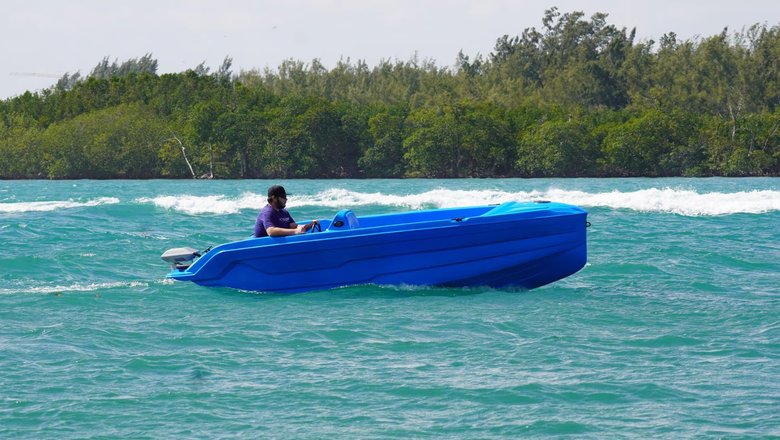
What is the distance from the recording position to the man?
1159cm

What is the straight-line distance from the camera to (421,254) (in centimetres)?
1164

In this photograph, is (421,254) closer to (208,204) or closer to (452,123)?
(208,204)

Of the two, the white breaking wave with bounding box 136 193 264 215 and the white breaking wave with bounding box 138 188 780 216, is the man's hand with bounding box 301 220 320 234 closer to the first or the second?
the white breaking wave with bounding box 138 188 780 216

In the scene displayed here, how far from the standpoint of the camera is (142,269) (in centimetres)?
1484

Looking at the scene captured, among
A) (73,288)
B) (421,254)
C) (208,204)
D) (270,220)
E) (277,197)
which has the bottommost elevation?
(73,288)

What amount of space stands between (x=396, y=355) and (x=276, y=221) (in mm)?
3596

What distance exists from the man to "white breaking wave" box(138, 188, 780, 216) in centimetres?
1654

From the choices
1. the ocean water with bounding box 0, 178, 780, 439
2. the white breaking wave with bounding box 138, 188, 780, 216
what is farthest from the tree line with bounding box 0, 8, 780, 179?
the ocean water with bounding box 0, 178, 780, 439

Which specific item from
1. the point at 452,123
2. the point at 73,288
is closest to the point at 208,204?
the point at 73,288

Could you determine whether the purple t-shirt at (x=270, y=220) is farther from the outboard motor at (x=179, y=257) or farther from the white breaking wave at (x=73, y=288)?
the white breaking wave at (x=73, y=288)

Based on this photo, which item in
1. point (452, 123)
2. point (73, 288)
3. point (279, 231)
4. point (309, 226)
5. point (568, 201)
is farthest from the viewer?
point (452, 123)

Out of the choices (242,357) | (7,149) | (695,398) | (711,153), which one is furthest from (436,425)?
(7,149)

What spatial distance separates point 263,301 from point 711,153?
61.3 metres

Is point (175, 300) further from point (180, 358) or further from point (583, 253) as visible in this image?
point (583, 253)
